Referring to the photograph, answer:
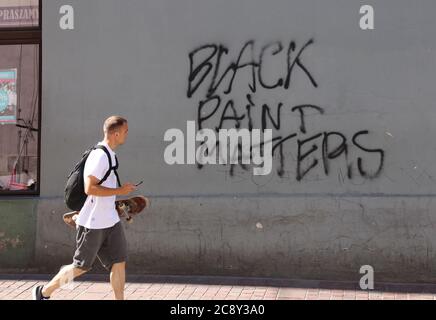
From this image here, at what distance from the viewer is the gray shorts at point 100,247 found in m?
5.20

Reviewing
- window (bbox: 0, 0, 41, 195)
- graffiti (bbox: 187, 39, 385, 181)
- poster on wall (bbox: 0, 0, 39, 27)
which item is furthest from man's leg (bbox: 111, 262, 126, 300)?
poster on wall (bbox: 0, 0, 39, 27)

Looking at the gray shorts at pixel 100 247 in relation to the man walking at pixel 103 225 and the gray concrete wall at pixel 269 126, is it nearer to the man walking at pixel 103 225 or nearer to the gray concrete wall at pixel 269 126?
the man walking at pixel 103 225

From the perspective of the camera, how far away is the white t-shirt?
511 cm

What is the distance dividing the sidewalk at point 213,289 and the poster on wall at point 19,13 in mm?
2904

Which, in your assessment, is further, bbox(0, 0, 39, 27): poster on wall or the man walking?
bbox(0, 0, 39, 27): poster on wall

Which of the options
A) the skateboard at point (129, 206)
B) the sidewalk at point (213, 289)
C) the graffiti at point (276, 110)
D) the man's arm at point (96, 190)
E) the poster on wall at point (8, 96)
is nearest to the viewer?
the man's arm at point (96, 190)

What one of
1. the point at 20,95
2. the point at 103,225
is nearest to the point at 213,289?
the point at 103,225

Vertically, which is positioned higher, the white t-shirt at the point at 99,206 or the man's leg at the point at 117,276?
the white t-shirt at the point at 99,206

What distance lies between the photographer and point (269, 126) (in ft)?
22.7

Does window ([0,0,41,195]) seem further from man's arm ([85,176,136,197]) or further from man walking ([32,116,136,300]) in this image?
man's arm ([85,176,136,197])

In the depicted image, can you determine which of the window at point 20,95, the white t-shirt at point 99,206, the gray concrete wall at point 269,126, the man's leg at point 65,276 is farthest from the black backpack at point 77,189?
the window at point 20,95

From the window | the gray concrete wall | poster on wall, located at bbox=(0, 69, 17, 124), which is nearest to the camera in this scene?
the gray concrete wall

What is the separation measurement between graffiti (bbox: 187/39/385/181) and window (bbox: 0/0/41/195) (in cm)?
190
